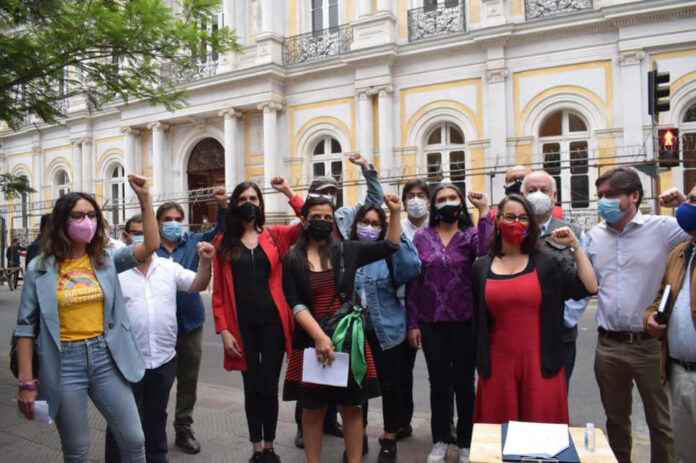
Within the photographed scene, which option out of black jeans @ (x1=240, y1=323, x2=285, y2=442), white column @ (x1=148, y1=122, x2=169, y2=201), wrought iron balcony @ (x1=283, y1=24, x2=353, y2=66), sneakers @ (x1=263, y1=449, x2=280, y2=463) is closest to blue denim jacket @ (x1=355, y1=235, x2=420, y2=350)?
black jeans @ (x1=240, y1=323, x2=285, y2=442)

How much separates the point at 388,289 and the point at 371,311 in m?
0.24

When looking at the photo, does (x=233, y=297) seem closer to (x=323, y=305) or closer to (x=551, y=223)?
(x=323, y=305)

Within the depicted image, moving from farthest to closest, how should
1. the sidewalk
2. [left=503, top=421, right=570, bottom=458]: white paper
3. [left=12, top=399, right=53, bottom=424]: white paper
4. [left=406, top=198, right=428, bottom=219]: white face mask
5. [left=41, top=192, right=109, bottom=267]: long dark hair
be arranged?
[left=406, top=198, right=428, bottom=219]: white face mask, the sidewalk, [left=41, top=192, right=109, bottom=267]: long dark hair, [left=12, top=399, right=53, bottom=424]: white paper, [left=503, top=421, right=570, bottom=458]: white paper

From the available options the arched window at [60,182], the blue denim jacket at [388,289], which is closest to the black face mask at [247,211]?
the blue denim jacket at [388,289]

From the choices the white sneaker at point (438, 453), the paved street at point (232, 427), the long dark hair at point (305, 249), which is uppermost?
the long dark hair at point (305, 249)

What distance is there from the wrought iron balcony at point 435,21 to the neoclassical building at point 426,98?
0.04 m

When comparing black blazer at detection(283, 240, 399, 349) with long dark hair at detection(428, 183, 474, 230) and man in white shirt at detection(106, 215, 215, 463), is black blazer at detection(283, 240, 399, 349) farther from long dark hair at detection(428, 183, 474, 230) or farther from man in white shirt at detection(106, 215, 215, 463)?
long dark hair at detection(428, 183, 474, 230)

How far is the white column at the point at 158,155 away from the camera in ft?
74.4

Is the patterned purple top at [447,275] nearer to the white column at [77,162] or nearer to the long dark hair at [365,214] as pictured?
the long dark hair at [365,214]

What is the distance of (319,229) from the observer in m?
3.97

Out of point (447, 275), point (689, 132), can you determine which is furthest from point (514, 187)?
point (689, 132)

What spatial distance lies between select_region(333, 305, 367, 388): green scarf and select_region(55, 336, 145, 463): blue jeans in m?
1.32

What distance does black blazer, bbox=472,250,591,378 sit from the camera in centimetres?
351

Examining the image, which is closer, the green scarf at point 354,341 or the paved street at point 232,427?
the green scarf at point 354,341
